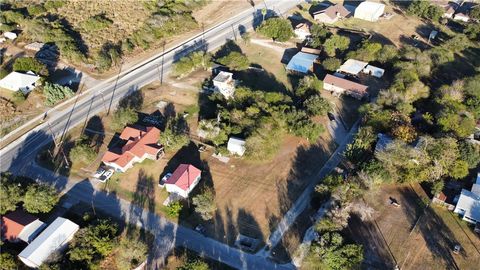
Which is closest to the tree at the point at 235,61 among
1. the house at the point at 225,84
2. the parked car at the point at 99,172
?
the house at the point at 225,84

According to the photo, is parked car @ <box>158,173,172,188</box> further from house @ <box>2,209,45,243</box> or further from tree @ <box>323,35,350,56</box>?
tree @ <box>323,35,350,56</box>

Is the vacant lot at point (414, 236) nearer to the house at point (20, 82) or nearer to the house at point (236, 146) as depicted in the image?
the house at point (236, 146)

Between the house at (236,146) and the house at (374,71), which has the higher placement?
the house at (236,146)

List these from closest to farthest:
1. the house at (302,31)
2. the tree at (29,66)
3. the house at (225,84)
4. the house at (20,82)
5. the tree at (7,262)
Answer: the tree at (7,262) → the house at (225,84) → the house at (20,82) → the tree at (29,66) → the house at (302,31)

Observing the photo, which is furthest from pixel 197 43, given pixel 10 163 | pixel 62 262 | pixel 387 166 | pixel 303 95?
pixel 62 262

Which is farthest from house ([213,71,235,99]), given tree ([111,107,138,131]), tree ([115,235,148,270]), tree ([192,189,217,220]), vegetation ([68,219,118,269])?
tree ([115,235,148,270])

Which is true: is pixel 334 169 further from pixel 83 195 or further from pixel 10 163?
pixel 10 163

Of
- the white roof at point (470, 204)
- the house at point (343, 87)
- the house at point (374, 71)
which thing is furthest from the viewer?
the house at point (374, 71)
